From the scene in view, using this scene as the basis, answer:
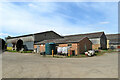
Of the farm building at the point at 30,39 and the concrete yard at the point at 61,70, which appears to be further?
the farm building at the point at 30,39

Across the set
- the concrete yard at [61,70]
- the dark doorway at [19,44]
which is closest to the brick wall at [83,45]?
the concrete yard at [61,70]

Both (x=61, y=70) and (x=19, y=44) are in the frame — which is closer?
(x=61, y=70)

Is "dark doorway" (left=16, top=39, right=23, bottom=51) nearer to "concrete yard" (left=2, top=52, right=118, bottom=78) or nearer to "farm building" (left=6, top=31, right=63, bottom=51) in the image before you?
"farm building" (left=6, top=31, right=63, bottom=51)

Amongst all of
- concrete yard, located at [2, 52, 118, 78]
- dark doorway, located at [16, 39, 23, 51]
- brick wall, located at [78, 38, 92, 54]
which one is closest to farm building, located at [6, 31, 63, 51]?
dark doorway, located at [16, 39, 23, 51]

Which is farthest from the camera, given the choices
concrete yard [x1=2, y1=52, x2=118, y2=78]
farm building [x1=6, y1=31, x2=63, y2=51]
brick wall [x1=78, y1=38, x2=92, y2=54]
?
farm building [x1=6, y1=31, x2=63, y2=51]

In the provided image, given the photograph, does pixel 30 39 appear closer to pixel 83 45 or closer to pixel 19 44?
pixel 19 44

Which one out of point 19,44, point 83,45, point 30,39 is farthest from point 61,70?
point 19,44

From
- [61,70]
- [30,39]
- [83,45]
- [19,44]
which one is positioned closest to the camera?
[61,70]

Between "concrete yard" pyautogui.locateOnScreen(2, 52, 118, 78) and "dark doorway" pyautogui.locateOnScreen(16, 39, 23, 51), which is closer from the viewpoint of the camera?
"concrete yard" pyautogui.locateOnScreen(2, 52, 118, 78)

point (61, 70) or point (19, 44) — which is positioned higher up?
point (19, 44)

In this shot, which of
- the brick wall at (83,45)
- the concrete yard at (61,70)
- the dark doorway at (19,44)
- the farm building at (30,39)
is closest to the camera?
the concrete yard at (61,70)

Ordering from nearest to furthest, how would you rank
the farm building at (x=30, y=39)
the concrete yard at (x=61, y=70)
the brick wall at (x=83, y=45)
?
the concrete yard at (x=61, y=70)
the brick wall at (x=83, y=45)
the farm building at (x=30, y=39)

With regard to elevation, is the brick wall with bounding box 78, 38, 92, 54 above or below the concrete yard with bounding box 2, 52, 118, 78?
above

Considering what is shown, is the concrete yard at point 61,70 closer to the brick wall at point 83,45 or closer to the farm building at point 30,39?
the brick wall at point 83,45
